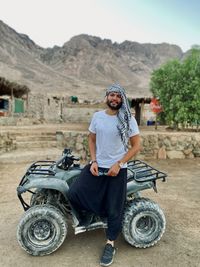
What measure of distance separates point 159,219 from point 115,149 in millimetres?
1110

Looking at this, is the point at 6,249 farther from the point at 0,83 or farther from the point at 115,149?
the point at 0,83

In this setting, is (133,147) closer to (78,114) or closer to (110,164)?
(110,164)

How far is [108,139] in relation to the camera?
287 cm

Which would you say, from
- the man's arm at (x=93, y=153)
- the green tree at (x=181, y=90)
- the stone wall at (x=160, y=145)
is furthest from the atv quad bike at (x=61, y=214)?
the green tree at (x=181, y=90)

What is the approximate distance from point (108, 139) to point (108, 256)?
1268mm

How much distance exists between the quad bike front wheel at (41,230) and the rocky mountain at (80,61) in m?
61.5

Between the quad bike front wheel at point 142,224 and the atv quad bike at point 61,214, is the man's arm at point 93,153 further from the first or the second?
the quad bike front wheel at point 142,224

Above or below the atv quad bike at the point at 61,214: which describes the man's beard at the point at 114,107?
above

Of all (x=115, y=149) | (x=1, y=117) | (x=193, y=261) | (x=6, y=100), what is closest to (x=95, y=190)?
(x=115, y=149)

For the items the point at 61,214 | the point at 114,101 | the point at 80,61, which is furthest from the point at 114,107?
the point at 80,61

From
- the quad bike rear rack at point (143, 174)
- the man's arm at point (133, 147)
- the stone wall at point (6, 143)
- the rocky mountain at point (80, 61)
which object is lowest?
the stone wall at point (6, 143)

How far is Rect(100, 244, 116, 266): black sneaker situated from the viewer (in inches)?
114

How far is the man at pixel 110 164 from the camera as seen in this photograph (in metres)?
2.86

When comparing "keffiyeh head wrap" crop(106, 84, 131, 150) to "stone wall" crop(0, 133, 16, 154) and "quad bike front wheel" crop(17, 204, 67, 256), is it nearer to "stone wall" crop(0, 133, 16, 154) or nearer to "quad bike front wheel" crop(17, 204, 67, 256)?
"quad bike front wheel" crop(17, 204, 67, 256)
